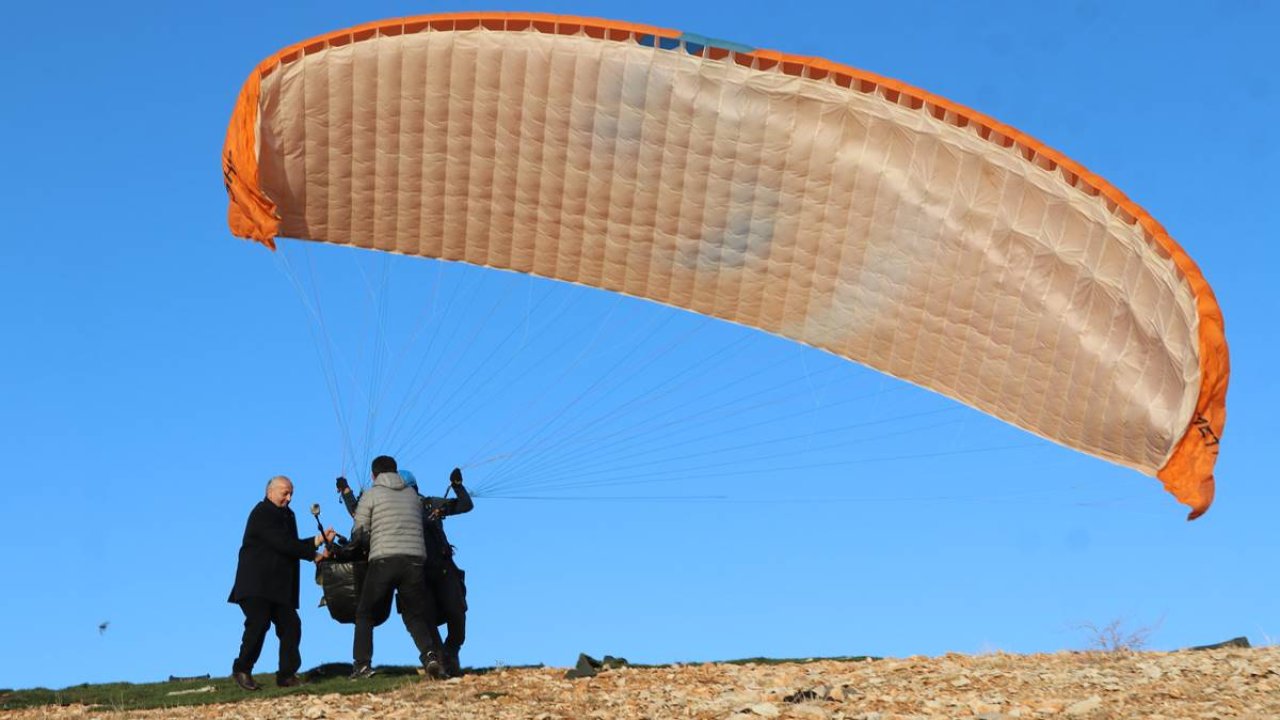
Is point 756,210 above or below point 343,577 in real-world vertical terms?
above

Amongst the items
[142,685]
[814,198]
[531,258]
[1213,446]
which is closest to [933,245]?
[814,198]

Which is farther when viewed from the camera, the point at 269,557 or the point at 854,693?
the point at 269,557

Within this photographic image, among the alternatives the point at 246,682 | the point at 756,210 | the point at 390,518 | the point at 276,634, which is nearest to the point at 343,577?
the point at 276,634

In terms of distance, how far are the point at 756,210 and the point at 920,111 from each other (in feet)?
6.36

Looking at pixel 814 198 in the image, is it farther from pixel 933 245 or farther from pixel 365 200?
pixel 365 200

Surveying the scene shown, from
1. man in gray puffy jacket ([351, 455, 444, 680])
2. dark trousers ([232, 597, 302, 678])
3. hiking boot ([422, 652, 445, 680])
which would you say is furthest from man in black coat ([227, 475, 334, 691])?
hiking boot ([422, 652, 445, 680])

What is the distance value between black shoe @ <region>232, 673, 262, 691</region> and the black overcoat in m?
0.77

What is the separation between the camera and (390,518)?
48.8 feet

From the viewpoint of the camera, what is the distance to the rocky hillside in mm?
12672

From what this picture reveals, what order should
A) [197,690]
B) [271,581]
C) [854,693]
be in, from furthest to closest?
[197,690] < [271,581] < [854,693]

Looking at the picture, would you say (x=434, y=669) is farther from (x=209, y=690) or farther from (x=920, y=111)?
(x=920, y=111)

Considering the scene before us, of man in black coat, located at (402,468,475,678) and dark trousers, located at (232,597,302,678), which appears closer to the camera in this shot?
dark trousers, located at (232,597,302,678)

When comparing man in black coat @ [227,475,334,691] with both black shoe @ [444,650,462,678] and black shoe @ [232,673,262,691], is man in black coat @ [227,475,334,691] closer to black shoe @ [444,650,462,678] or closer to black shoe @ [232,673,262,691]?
black shoe @ [232,673,262,691]

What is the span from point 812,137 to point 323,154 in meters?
4.98
